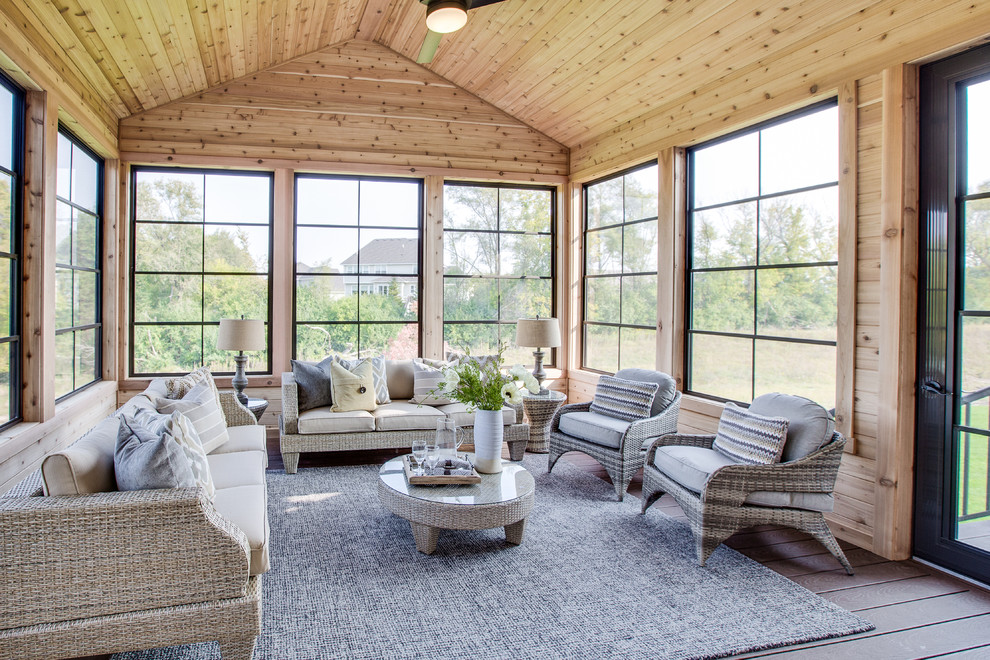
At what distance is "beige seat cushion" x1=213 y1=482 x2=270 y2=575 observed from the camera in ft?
7.38

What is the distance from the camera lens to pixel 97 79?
4.40m

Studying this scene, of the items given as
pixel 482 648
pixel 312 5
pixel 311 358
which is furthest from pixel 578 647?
pixel 312 5

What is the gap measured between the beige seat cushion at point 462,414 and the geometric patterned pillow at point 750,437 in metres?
1.85

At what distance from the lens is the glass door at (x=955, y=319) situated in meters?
2.92

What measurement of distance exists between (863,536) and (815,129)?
93.9 inches

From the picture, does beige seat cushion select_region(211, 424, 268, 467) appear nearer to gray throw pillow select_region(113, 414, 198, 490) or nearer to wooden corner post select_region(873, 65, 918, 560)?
gray throw pillow select_region(113, 414, 198, 490)

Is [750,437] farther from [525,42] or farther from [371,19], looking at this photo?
[371,19]

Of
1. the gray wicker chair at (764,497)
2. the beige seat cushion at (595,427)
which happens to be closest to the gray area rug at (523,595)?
the gray wicker chair at (764,497)

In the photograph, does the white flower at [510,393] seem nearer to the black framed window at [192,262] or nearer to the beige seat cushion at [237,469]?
the beige seat cushion at [237,469]

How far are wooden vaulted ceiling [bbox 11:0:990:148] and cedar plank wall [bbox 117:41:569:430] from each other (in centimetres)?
16

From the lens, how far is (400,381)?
535 cm

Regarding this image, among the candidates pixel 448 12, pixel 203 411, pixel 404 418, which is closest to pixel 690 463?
pixel 404 418

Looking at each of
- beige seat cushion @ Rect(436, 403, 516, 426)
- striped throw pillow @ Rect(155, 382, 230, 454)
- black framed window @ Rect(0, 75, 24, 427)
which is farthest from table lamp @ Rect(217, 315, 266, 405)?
beige seat cushion @ Rect(436, 403, 516, 426)

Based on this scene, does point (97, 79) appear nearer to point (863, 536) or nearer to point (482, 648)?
point (482, 648)
